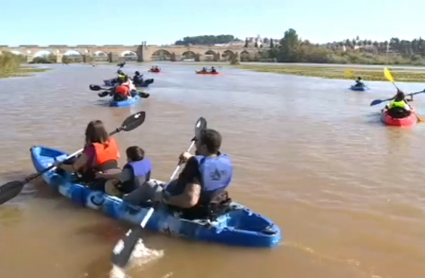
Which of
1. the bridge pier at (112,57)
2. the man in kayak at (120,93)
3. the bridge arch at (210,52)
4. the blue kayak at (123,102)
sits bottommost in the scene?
the blue kayak at (123,102)

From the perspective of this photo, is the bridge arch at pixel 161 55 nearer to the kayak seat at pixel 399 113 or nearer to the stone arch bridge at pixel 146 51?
the stone arch bridge at pixel 146 51

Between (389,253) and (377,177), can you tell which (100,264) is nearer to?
(389,253)

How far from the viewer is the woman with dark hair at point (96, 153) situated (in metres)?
7.42

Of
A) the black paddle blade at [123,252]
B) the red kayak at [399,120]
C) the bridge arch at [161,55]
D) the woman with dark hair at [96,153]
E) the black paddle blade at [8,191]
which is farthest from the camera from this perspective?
the bridge arch at [161,55]

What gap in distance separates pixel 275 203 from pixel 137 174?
7.74 ft

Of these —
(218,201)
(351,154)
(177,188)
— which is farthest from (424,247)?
(351,154)

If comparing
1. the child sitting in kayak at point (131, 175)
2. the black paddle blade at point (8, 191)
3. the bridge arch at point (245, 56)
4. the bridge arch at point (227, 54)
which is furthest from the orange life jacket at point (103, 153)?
the bridge arch at point (227, 54)

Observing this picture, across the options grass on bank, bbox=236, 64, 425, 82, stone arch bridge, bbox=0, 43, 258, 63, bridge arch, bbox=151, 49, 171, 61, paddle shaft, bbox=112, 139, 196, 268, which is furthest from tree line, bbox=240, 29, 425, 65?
paddle shaft, bbox=112, 139, 196, 268

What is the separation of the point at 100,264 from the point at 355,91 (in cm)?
2750

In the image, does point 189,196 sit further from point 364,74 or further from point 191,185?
point 364,74

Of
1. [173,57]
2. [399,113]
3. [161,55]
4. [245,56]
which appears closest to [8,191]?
[399,113]

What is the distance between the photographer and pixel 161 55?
14138 centimetres

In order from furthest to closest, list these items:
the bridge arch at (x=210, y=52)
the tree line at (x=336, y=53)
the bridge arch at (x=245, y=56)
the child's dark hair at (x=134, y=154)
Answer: the bridge arch at (x=210, y=52) → the bridge arch at (x=245, y=56) → the tree line at (x=336, y=53) → the child's dark hair at (x=134, y=154)

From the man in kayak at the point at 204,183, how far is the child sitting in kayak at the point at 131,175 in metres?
0.68
